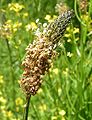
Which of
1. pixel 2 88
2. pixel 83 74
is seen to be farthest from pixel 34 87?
pixel 2 88

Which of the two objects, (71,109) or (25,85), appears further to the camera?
(71,109)

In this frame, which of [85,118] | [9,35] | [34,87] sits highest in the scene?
[9,35]

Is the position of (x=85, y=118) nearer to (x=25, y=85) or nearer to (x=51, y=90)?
(x=51, y=90)

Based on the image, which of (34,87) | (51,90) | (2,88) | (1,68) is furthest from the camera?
(1,68)

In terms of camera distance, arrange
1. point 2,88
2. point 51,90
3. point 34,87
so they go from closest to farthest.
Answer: point 34,87
point 51,90
point 2,88

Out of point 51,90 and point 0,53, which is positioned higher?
point 0,53

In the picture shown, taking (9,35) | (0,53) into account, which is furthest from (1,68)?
(9,35)
